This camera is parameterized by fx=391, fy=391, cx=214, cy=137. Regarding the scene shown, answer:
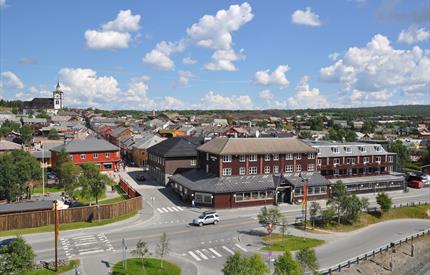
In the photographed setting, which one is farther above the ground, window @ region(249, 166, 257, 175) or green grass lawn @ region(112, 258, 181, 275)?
window @ region(249, 166, 257, 175)

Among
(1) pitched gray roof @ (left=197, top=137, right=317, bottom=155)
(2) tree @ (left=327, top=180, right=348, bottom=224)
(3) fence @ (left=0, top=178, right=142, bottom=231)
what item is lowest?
(3) fence @ (left=0, top=178, right=142, bottom=231)

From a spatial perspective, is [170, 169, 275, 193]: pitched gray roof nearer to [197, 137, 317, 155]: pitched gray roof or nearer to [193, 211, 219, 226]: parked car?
[197, 137, 317, 155]: pitched gray roof

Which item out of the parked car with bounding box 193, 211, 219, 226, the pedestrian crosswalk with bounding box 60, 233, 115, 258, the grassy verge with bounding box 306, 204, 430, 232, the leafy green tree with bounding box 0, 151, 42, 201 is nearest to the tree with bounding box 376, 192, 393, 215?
the grassy verge with bounding box 306, 204, 430, 232

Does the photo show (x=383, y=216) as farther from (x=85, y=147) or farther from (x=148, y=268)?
(x=85, y=147)

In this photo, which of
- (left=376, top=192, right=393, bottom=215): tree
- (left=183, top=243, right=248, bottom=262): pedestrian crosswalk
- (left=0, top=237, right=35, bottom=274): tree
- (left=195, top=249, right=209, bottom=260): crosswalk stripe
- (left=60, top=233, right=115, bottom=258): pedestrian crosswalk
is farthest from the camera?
(left=376, top=192, right=393, bottom=215): tree

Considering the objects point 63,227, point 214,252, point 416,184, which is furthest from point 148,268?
point 416,184

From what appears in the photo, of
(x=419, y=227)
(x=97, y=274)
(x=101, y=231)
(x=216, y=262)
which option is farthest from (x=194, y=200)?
(x=419, y=227)

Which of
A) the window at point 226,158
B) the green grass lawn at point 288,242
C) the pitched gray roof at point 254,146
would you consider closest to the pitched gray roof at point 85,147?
the pitched gray roof at point 254,146

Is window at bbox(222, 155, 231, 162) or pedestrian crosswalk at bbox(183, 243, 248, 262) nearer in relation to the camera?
pedestrian crosswalk at bbox(183, 243, 248, 262)
